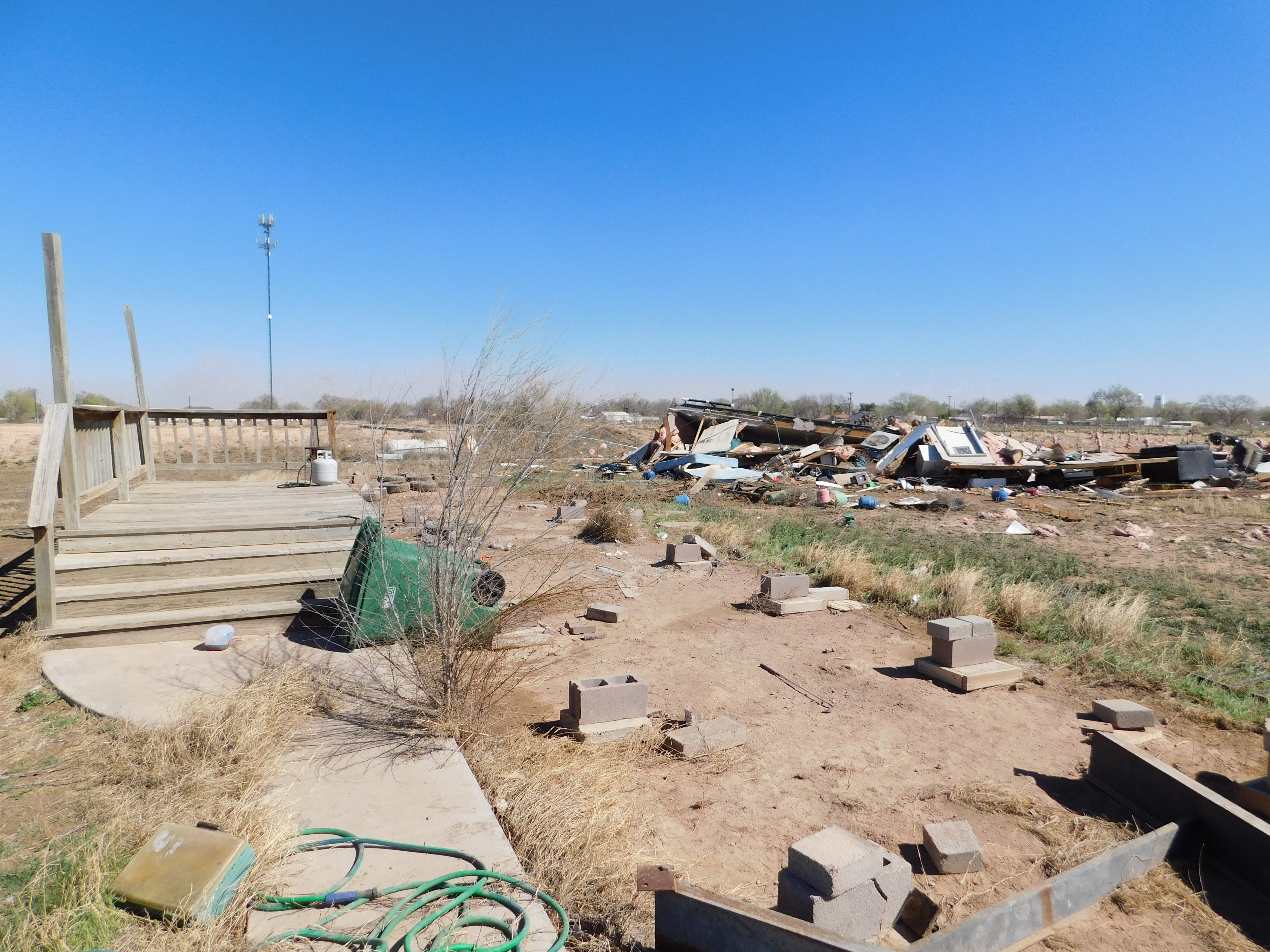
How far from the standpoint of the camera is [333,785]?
10.4 feet

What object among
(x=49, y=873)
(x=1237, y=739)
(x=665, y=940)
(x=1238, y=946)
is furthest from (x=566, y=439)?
(x=1237, y=739)

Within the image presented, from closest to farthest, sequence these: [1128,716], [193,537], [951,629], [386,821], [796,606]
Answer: [386,821]
[1128,716]
[951,629]
[193,537]
[796,606]

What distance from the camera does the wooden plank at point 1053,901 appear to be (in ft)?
8.09

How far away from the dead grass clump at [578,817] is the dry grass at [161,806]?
0.93 metres

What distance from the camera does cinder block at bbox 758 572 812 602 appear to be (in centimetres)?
720

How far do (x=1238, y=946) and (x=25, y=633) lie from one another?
6610 mm

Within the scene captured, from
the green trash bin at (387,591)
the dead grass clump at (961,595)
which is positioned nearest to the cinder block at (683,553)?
the dead grass clump at (961,595)

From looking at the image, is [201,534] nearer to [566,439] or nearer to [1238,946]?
[566,439]

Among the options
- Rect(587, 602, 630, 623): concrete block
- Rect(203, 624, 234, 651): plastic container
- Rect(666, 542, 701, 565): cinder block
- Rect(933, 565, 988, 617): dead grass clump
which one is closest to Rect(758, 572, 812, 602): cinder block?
Rect(933, 565, 988, 617): dead grass clump

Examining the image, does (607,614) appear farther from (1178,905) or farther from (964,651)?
(1178,905)

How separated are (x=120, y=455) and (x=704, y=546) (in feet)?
22.1

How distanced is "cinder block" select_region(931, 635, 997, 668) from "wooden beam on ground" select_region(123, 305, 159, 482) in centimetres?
923

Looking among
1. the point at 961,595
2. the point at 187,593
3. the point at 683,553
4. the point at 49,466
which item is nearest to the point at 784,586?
the point at 961,595

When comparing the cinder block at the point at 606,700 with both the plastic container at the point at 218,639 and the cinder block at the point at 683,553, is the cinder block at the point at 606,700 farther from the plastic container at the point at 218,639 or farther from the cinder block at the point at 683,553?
the cinder block at the point at 683,553
